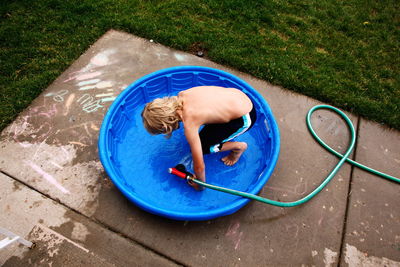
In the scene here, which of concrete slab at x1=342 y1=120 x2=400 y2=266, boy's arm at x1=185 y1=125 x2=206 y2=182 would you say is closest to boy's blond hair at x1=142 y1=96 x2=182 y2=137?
boy's arm at x1=185 y1=125 x2=206 y2=182

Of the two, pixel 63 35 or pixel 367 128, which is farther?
pixel 63 35

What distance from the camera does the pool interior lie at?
92.0 inches

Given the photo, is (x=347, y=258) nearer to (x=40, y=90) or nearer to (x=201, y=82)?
(x=201, y=82)

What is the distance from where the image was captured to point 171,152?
2609mm

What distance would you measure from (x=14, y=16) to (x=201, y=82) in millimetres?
2598

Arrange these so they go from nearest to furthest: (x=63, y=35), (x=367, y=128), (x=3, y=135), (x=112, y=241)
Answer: (x=112, y=241), (x=3, y=135), (x=367, y=128), (x=63, y=35)

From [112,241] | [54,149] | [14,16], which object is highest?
[14,16]

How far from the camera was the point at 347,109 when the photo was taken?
2.85 meters

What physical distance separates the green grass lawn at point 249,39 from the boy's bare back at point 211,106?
113 centimetres

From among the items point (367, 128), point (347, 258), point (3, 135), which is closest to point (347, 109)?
point (367, 128)

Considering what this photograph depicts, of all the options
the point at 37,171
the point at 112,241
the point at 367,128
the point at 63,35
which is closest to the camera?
the point at 112,241

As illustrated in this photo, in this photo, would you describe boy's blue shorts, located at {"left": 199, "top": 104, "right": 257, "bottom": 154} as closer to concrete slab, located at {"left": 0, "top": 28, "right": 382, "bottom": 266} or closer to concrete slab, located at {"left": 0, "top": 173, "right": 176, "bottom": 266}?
concrete slab, located at {"left": 0, "top": 28, "right": 382, "bottom": 266}

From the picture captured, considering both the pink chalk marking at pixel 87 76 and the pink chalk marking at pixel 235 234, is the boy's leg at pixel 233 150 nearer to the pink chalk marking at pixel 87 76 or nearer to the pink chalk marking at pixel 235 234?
the pink chalk marking at pixel 235 234

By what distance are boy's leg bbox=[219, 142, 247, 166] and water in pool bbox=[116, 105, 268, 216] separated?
0.17ft
